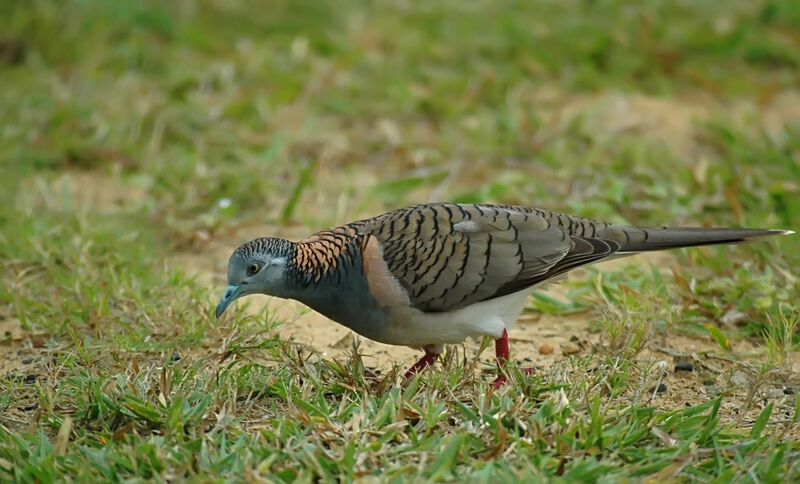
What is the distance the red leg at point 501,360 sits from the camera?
4.23 m

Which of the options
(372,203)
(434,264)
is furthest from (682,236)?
(372,203)

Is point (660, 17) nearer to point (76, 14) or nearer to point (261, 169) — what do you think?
point (261, 169)

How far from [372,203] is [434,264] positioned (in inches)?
85.3

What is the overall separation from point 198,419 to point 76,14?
5.27 meters

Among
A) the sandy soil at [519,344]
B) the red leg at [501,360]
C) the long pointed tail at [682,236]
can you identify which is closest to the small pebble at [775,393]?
the sandy soil at [519,344]

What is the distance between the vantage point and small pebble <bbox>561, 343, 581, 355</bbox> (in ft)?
15.8

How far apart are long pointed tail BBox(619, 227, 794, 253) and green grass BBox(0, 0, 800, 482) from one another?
345 millimetres

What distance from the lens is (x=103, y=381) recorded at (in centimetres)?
409

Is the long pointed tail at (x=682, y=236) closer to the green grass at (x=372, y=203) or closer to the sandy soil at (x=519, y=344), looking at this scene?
the green grass at (x=372, y=203)

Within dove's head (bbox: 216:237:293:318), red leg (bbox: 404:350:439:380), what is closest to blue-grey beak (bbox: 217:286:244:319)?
dove's head (bbox: 216:237:293:318)

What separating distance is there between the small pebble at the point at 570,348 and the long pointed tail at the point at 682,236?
56 centimetres

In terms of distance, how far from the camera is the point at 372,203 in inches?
254

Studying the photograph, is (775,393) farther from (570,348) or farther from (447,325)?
(447,325)

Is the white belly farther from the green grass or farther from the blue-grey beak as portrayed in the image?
the blue-grey beak
